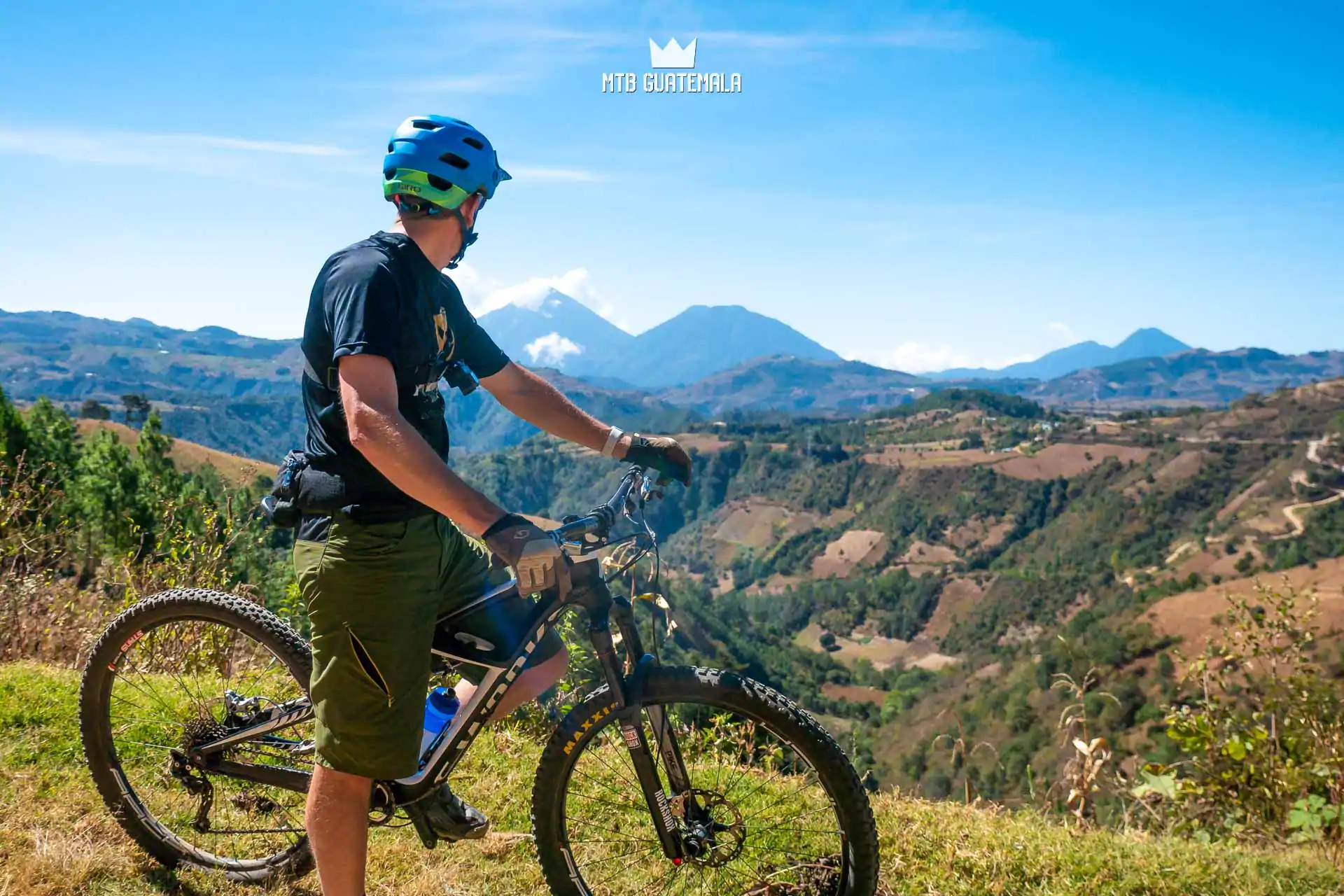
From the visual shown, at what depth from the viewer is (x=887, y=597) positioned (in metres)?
142

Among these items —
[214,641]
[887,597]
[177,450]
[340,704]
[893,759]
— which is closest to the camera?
[340,704]

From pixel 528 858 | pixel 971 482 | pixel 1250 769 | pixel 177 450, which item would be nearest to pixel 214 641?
pixel 528 858

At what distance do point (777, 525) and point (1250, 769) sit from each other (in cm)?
18480

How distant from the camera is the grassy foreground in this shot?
3195mm

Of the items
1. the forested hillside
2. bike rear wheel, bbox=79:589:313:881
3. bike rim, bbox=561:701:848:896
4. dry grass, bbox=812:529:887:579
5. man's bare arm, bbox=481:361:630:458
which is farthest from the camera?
dry grass, bbox=812:529:887:579

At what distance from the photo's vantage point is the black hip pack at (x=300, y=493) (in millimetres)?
2500

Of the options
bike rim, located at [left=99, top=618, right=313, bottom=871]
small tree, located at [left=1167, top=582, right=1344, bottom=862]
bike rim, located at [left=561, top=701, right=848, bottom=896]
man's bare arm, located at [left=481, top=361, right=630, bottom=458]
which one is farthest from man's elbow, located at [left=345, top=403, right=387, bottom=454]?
small tree, located at [left=1167, top=582, right=1344, bottom=862]

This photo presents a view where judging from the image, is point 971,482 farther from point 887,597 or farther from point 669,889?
point 669,889

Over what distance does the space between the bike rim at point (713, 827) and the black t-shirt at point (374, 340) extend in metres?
1.16

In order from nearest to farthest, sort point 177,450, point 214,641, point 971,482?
point 214,641
point 177,450
point 971,482

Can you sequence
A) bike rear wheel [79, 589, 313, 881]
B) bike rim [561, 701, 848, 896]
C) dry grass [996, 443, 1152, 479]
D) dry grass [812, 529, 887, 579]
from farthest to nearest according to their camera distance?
dry grass [996, 443, 1152, 479], dry grass [812, 529, 887, 579], bike rear wheel [79, 589, 313, 881], bike rim [561, 701, 848, 896]

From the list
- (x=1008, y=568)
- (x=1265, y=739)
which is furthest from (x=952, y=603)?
(x=1265, y=739)

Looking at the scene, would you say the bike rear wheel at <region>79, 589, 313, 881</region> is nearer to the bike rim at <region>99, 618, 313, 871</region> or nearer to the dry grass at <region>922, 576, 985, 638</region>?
the bike rim at <region>99, 618, 313, 871</region>

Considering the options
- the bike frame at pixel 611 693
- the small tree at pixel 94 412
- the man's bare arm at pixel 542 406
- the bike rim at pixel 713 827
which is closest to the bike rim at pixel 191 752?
the bike frame at pixel 611 693
